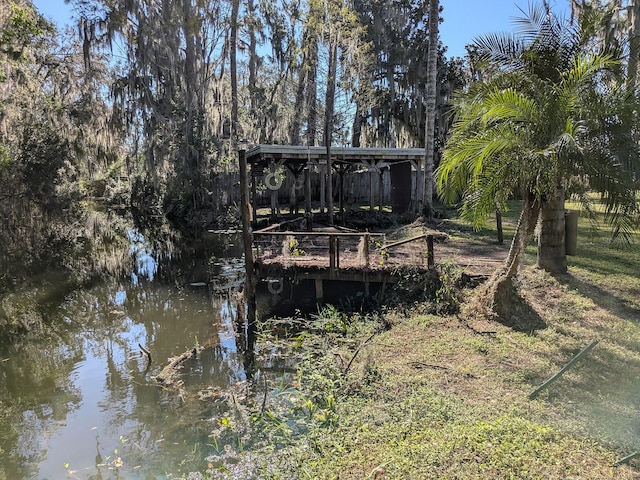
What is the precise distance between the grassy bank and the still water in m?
0.99

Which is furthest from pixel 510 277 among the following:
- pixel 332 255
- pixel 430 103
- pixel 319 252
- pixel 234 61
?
pixel 234 61

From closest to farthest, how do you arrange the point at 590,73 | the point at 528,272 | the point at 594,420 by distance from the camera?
the point at 594,420 → the point at 590,73 → the point at 528,272

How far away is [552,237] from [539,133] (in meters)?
2.45

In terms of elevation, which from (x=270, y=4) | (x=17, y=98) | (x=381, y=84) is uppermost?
(x=270, y=4)

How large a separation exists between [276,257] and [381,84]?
826 inches

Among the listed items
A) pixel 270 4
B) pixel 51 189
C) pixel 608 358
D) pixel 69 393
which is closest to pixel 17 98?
pixel 51 189

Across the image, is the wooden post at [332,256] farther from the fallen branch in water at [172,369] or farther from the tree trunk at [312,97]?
the tree trunk at [312,97]

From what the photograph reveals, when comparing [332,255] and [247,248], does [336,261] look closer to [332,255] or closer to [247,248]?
[332,255]

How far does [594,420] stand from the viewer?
4.48 meters

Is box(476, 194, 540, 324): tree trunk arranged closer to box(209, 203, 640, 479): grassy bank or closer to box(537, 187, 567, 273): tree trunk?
box(209, 203, 640, 479): grassy bank

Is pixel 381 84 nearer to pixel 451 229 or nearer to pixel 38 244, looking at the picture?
pixel 451 229

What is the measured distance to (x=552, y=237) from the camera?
330 inches

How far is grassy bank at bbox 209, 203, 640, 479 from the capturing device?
3.94 metres

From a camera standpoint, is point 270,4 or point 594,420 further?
point 270,4
